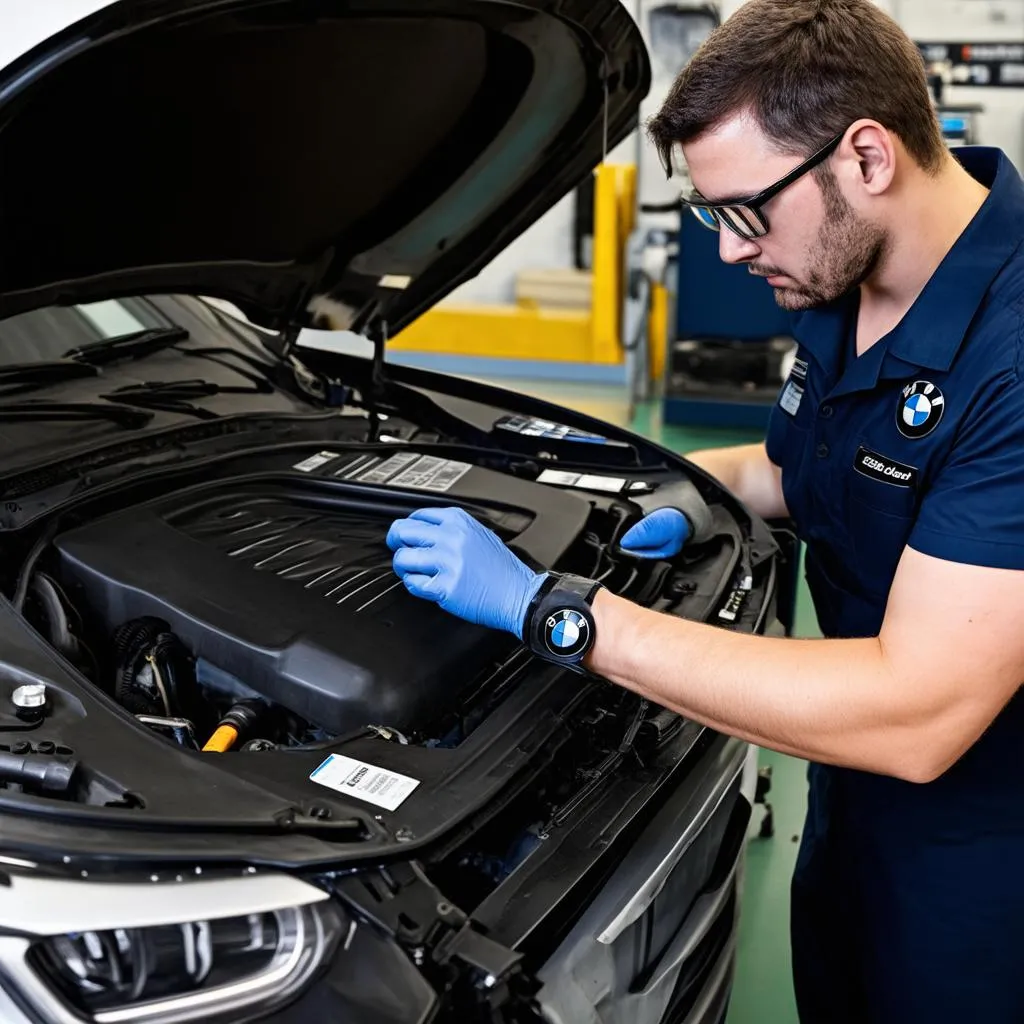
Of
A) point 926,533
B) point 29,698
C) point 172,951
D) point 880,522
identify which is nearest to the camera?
point 172,951

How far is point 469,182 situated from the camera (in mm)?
1960

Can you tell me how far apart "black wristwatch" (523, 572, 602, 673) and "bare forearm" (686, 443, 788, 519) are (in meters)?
0.73

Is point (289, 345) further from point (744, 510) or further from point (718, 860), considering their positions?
point (718, 860)

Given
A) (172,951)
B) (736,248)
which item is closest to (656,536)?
(736,248)

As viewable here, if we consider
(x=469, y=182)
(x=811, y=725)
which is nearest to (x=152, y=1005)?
(x=811, y=725)

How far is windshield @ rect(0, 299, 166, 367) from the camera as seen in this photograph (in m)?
1.81

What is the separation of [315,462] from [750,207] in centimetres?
83

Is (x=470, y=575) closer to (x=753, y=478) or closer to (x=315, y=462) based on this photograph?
(x=315, y=462)

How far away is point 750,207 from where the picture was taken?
132 centimetres

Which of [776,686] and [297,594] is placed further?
[297,594]

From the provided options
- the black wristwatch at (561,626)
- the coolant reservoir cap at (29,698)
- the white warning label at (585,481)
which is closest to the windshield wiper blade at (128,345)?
the white warning label at (585,481)

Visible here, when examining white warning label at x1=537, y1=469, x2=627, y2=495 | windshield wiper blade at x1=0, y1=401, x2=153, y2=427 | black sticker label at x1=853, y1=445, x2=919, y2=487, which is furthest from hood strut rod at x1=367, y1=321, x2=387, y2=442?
black sticker label at x1=853, y1=445, x2=919, y2=487

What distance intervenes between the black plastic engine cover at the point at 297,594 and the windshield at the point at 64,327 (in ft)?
1.37

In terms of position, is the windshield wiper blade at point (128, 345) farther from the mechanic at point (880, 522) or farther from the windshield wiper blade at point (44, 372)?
the mechanic at point (880, 522)
